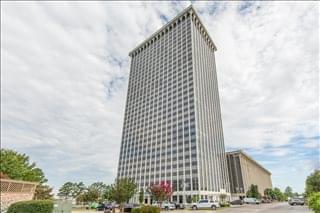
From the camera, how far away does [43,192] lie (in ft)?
188

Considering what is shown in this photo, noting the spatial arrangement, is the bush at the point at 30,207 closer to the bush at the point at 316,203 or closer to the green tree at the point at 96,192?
the bush at the point at 316,203

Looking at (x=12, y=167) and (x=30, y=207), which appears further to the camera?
(x=12, y=167)

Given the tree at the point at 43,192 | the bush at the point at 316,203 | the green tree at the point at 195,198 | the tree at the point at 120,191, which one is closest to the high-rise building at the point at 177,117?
the green tree at the point at 195,198

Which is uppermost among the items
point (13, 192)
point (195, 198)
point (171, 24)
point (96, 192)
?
point (171, 24)

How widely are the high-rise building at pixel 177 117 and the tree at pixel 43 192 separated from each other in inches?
1874

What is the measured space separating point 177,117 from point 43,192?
61393 millimetres

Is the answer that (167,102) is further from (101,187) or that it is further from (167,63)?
(101,187)

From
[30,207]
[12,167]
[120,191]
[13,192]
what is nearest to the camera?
[30,207]

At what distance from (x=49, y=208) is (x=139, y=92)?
118 meters

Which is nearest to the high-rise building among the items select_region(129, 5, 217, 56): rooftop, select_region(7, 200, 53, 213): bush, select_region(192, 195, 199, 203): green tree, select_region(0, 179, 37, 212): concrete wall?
select_region(129, 5, 217, 56): rooftop

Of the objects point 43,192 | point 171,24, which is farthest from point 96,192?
point 171,24

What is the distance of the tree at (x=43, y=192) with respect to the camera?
53959mm

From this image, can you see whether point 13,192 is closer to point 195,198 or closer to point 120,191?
point 120,191

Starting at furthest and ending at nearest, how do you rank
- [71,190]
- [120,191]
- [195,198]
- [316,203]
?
1. [71,190]
2. [195,198]
3. [120,191]
4. [316,203]
